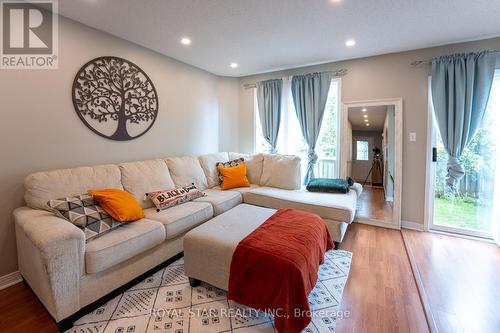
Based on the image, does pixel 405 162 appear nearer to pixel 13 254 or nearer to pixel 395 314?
pixel 395 314

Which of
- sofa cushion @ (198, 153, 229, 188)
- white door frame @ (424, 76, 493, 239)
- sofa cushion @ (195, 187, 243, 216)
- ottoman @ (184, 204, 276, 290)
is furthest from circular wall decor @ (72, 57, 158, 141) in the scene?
white door frame @ (424, 76, 493, 239)

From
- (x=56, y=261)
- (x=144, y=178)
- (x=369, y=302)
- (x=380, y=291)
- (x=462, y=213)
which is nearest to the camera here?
(x=56, y=261)

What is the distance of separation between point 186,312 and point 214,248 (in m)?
0.50

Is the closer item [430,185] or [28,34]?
[28,34]

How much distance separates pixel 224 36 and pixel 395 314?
10.4 ft

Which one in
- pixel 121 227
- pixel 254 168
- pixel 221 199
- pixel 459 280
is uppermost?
pixel 254 168

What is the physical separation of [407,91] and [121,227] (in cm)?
385

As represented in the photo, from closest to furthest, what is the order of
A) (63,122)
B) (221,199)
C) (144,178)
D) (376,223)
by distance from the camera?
(63,122), (144,178), (221,199), (376,223)

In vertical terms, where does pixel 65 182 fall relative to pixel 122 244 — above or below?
above

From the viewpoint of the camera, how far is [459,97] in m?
2.86

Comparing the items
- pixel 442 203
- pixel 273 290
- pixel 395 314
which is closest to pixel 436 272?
pixel 395 314

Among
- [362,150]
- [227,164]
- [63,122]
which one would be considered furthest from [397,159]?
[63,122]

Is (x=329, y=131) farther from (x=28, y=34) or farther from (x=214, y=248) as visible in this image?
(x=28, y=34)

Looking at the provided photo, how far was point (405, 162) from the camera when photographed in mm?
3297
